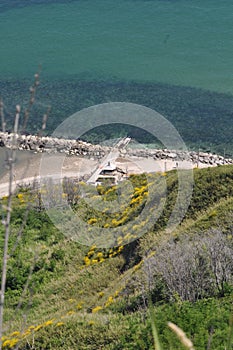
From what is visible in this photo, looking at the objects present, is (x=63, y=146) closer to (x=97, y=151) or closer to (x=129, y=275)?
(x=97, y=151)

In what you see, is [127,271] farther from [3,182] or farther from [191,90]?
[191,90]

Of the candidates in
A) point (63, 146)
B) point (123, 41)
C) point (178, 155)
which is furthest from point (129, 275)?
point (123, 41)

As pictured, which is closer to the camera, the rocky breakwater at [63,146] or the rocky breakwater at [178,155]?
the rocky breakwater at [178,155]

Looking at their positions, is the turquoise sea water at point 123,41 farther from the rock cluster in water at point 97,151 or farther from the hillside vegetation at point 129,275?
the hillside vegetation at point 129,275

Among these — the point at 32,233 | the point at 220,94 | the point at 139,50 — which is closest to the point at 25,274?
the point at 32,233

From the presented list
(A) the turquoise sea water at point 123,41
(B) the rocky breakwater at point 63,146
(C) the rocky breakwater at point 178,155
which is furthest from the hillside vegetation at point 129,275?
(A) the turquoise sea water at point 123,41

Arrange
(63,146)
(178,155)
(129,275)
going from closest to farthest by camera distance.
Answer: (129,275) < (178,155) < (63,146)
